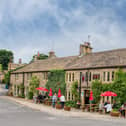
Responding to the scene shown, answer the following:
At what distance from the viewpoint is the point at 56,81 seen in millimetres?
26531

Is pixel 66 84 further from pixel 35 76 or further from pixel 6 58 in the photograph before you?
pixel 6 58

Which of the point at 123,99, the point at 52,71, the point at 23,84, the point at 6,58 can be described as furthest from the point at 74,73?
the point at 6,58

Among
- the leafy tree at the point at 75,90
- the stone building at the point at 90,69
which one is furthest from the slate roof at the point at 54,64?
the leafy tree at the point at 75,90

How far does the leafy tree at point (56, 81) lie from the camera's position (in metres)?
25.6

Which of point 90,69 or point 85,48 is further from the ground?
point 85,48

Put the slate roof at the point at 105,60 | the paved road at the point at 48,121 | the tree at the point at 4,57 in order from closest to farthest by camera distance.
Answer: the paved road at the point at 48,121, the slate roof at the point at 105,60, the tree at the point at 4,57

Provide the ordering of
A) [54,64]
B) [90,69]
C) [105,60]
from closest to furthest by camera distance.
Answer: [90,69] → [105,60] → [54,64]

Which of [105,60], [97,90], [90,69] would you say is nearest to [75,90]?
[90,69]

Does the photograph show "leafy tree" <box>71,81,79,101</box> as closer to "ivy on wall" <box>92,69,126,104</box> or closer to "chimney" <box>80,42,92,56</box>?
"ivy on wall" <box>92,69,126,104</box>

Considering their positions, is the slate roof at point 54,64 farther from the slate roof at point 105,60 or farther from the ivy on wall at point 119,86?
the ivy on wall at point 119,86

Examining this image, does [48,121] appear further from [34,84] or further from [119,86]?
[34,84]

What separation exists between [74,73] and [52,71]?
414 cm

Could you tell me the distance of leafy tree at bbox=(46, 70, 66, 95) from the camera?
25609mm

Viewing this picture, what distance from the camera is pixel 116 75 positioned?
19734 millimetres
